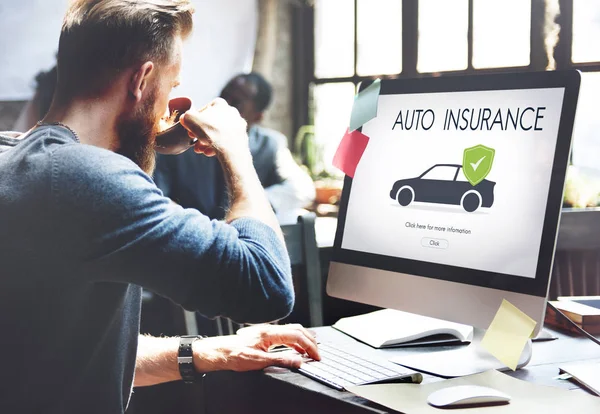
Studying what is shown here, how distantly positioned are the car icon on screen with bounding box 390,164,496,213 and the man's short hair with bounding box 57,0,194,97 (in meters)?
0.48

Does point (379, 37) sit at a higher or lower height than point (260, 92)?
higher

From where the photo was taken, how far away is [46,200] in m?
0.94

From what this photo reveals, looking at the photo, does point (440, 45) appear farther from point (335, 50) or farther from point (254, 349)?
point (254, 349)

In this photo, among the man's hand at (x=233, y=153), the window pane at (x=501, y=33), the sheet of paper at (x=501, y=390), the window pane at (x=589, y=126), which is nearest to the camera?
the sheet of paper at (x=501, y=390)

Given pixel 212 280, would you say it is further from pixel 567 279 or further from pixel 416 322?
pixel 567 279

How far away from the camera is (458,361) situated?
45.3 inches

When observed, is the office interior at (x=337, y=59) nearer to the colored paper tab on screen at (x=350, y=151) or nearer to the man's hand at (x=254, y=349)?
the colored paper tab on screen at (x=350, y=151)

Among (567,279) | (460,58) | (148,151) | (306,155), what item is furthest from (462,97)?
(306,155)

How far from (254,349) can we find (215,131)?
14.8 inches

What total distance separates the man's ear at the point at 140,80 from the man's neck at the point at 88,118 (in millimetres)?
40

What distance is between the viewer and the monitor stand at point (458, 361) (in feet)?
3.63

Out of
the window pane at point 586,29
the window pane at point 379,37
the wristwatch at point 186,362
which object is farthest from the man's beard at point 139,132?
the window pane at point 379,37

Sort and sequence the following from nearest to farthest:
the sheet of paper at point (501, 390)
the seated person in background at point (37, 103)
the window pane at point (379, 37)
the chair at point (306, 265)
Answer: the sheet of paper at point (501, 390)
the chair at point (306, 265)
the seated person in background at point (37, 103)
the window pane at point (379, 37)

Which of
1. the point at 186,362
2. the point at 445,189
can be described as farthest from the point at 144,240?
the point at 445,189
